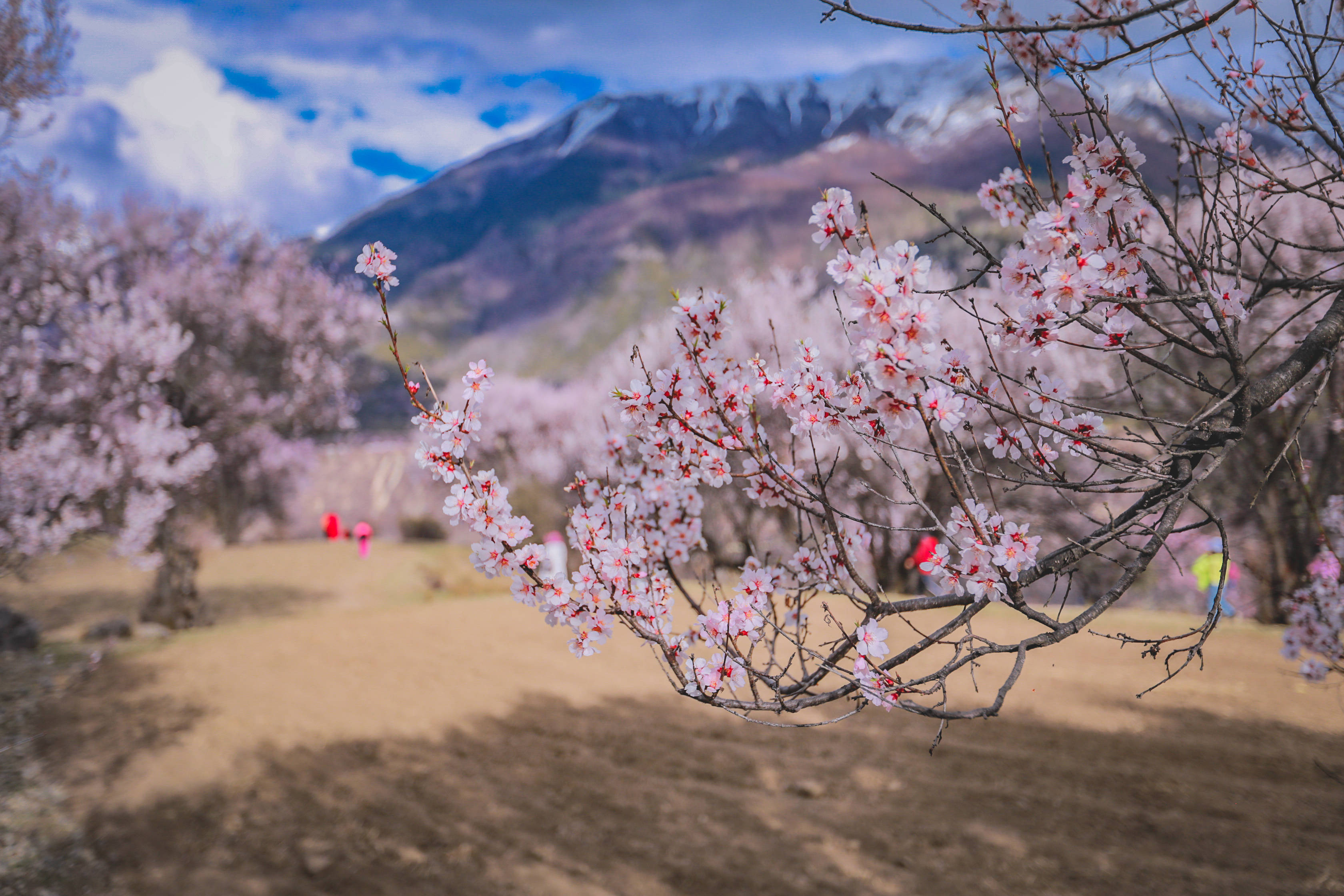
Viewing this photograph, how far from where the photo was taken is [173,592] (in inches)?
479

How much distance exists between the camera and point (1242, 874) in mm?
4066

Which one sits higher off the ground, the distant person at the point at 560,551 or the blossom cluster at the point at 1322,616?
the blossom cluster at the point at 1322,616

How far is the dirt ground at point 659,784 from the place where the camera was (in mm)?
4512

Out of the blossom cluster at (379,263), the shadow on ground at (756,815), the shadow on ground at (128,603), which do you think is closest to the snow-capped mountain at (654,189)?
the shadow on ground at (128,603)

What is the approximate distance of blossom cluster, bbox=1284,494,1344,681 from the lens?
4.50 m

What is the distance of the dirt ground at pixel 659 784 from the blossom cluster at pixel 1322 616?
33.8 inches

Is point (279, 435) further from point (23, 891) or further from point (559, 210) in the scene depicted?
point (559, 210)

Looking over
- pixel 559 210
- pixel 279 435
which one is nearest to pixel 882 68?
pixel 559 210

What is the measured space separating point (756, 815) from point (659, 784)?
3.06 ft

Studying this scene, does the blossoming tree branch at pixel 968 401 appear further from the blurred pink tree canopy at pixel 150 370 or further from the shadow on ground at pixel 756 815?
the blurred pink tree canopy at pixel 150 370

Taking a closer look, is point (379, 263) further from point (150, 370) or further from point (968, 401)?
point (150, 370)

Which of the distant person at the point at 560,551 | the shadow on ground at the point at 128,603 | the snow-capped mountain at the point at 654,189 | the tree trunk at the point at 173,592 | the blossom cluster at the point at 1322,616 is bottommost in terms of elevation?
A: the shadow on ground at the point at 128,603

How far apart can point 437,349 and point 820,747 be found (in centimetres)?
8604

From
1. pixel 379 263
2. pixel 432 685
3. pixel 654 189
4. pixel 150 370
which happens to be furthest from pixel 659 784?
pixel 654 189
